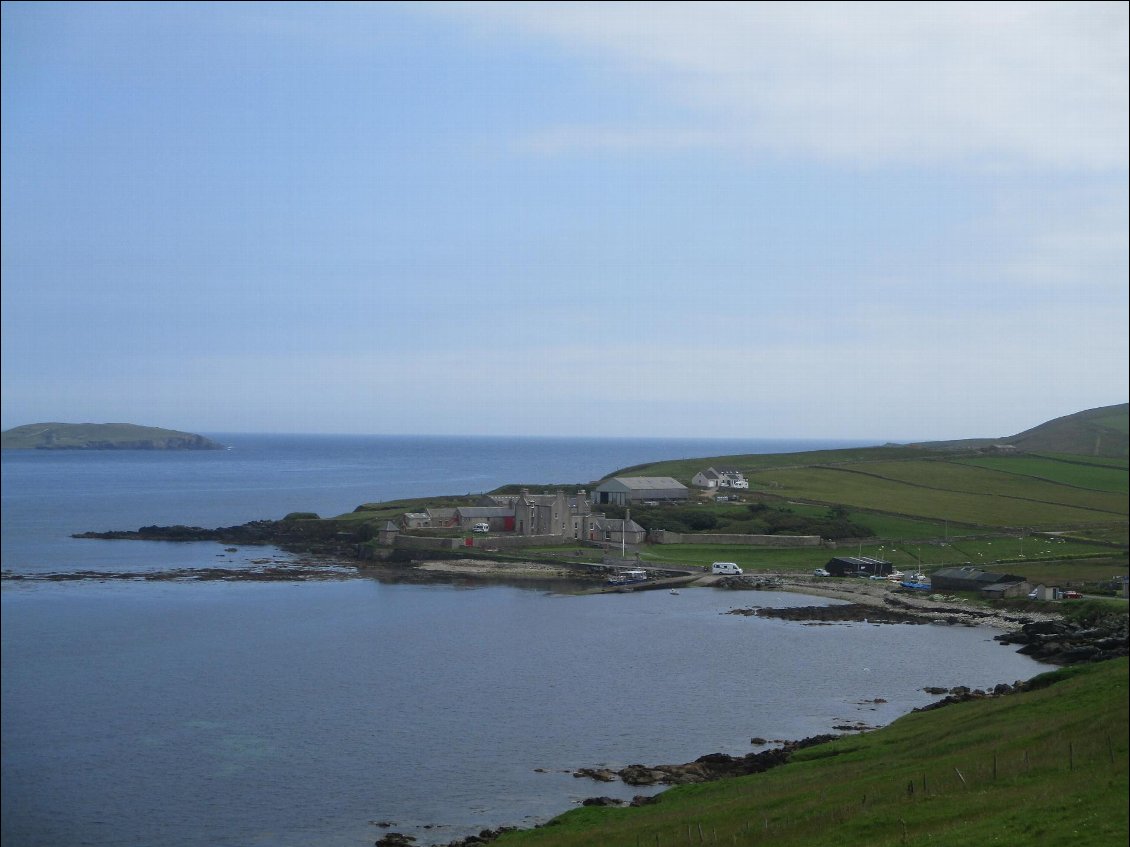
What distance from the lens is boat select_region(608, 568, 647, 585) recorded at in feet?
202

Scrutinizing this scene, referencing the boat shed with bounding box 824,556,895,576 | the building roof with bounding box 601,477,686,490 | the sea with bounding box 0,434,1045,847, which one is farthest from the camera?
the building roof with bounding box 601,477,686,490

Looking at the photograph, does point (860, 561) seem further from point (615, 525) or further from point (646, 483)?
point (646, 483)

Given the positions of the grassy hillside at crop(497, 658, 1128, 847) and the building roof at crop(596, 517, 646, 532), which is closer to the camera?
the grassy hillside at crop(497, 658, 1128, 847)

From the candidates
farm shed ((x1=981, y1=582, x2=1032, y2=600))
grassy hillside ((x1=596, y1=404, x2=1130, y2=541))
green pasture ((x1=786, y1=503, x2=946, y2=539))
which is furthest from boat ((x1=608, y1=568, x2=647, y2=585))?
grassy hillside ((x1=596, y1=404, x2=1130, y2=541))

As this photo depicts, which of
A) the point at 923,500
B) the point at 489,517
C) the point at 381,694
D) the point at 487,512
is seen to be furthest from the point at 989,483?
the point at 381,694

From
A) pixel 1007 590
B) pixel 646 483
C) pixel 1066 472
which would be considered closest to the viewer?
pixel 1007 590

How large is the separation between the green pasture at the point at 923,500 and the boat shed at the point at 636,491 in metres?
8.79

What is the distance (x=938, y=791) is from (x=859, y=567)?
47198 millimetres

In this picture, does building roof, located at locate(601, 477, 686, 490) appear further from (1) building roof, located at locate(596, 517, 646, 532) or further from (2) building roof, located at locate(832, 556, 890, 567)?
(2) building roof, located at locate(832, 556, 890, 567)

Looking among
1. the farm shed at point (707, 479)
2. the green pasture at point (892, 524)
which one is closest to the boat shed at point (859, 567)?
the green pasture at point (892, 524)

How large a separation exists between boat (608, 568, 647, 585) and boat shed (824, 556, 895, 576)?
38.8 ft

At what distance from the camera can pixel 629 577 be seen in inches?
2478

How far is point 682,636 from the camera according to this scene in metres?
46.2

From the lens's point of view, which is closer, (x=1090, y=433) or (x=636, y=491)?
(x=1090, y=433)
